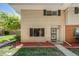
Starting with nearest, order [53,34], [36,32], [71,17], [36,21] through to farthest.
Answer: [71,17] → [36,21] → [36,32] → [53,34]

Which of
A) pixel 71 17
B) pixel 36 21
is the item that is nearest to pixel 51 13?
pixel 36 21

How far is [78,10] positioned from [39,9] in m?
4.13

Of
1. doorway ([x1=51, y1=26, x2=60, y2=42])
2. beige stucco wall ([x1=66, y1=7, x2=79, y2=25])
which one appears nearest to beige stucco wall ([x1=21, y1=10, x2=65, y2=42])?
doorway ([x1=51, y1=26, x2=60, y2=42])

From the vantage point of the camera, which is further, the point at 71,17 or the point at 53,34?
the point at 53,34

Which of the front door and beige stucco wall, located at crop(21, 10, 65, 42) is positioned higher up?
beige stucco wall, located at crop(21, 10, 65, 42)

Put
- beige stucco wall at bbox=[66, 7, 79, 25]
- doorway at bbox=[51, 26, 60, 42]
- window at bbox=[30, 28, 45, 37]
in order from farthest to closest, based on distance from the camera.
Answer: doorway at bbox=[51, 26, 60, 42]
window at bbox=[30, 28, 45, 37]
beige stucco wall at bbox=[66, 7, 79, 25]

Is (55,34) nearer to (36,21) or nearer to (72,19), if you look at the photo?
(36,21)

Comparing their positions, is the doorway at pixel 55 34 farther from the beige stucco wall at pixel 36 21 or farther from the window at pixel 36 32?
the window at pixel 36 32

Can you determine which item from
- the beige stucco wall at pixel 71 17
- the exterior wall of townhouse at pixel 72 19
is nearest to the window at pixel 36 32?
the exterior wall of townhouse at pixel 72 19

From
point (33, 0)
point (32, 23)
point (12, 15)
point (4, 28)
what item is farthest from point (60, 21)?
point (33, 0)

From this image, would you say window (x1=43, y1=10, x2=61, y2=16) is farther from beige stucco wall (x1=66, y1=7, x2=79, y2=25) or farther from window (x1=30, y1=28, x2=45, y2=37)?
window (x1=30, y1=28, x2=45, y2=37)

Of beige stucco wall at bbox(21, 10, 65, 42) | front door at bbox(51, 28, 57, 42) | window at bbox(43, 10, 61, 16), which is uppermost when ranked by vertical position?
window at bbox(43, 10, 61, 16)

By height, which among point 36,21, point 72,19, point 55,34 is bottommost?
point 55,34

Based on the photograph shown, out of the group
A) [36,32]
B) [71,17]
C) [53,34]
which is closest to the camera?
[71,17]
